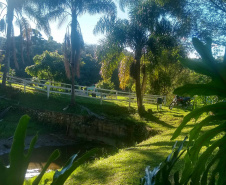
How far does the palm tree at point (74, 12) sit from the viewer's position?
46.5 ft

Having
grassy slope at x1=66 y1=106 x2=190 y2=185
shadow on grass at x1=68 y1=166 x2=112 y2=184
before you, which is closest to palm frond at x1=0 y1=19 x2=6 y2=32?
grassy slope at x1=66 y1=106 x2=190 y2=185

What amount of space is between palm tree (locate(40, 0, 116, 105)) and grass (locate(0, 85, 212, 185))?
2.56 metres

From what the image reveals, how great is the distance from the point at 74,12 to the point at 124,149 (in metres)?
8.80

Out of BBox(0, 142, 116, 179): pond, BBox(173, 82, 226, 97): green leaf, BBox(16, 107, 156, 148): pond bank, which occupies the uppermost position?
BBox(173, 82, 226, 97): green leaf

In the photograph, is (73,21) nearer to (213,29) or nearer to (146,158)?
(213,29)

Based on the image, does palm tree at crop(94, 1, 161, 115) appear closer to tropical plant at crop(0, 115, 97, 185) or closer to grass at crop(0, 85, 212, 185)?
grass at crop(0, 85, 212, 185)

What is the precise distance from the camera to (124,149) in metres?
8.52

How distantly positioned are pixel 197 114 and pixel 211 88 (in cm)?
18

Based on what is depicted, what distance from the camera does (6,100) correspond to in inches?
619

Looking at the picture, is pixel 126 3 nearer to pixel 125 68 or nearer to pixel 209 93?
pixel 125 68

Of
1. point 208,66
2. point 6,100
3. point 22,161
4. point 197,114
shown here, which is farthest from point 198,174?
point 6,100

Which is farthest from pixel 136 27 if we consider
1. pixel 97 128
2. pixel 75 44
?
pixel 97 128

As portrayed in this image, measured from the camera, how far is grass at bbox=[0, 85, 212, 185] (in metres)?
5.25

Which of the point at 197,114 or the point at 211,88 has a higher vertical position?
the point at 211,88
